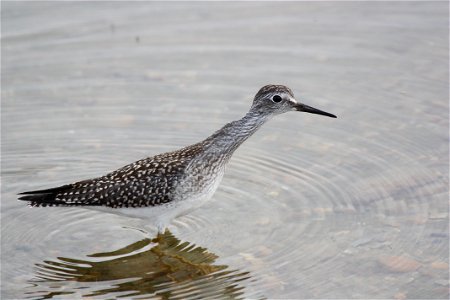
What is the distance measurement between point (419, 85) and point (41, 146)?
21.0 ft

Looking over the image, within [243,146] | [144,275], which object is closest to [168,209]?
[144,275]

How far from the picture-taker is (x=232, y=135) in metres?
11.5

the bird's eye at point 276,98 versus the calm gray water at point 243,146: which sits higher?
the bird's eye at point 276,98

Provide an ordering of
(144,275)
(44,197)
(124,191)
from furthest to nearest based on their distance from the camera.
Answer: (124,191)
(44,197)
(144,275)

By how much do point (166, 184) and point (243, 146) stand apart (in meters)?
2.79

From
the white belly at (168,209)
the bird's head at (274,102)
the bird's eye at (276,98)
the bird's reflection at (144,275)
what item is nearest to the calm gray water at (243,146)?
the bird's reflection at (144,275)

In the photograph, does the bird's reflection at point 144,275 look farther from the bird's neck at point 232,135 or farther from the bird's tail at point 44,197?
the bird's neck at point 232,135

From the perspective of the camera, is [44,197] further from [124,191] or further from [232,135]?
[232,135]

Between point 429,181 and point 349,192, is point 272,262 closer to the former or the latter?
point 349,192

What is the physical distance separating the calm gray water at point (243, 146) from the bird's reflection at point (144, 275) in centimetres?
3

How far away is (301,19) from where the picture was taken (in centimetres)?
1752

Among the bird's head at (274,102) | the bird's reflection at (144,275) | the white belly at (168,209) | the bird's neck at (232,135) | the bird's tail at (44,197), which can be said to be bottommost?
the bird's reflection at (144,275)

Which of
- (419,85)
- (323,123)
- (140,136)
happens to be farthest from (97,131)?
(419,85)

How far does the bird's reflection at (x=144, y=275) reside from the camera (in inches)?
415
